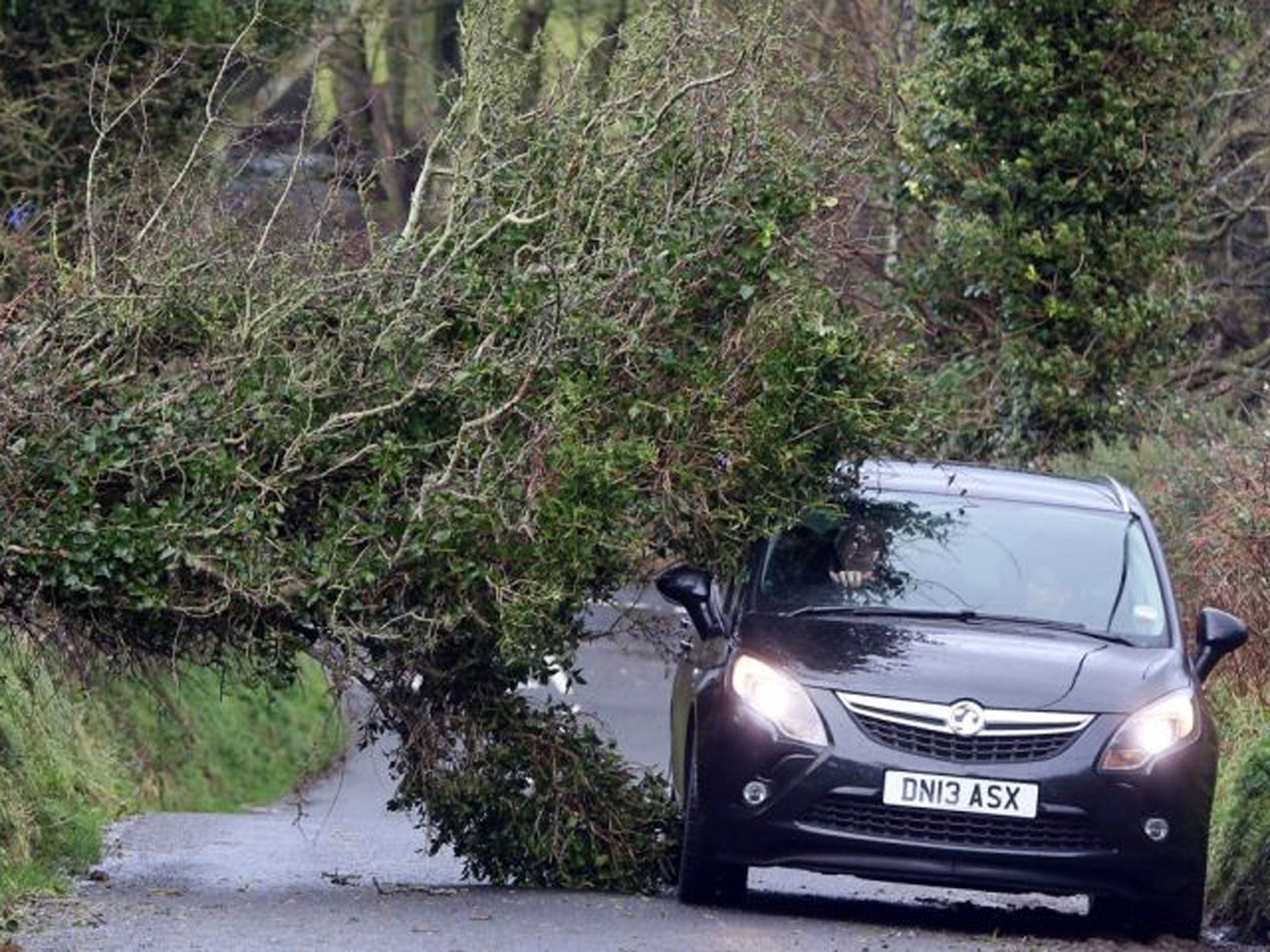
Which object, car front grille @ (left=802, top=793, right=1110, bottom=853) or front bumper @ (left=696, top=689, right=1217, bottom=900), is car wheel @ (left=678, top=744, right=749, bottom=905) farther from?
car front grille @ (left=802, top=793, right=1110, bottom=853)

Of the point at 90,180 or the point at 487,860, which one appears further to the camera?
the point at 487,860

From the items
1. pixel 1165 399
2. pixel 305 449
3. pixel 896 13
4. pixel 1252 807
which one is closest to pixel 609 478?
pixel 305 449

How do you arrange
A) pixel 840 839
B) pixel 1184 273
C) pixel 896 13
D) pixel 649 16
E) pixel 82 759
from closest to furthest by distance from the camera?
pixel 840 839
pixel 649 16
pixel 82 759
pixel 1184 273
pixel 896 13

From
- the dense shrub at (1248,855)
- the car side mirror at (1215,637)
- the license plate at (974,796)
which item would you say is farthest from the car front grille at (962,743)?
the dense shrub at (1248,855)

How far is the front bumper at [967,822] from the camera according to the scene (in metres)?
10.0

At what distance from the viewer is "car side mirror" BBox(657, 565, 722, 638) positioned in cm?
1079

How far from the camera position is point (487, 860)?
11242 millimetres

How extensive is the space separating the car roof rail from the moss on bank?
11.5 feet

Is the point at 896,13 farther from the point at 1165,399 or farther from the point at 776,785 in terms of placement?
the point at 776,785

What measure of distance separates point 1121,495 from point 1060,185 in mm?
8978

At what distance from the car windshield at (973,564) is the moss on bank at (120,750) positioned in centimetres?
207

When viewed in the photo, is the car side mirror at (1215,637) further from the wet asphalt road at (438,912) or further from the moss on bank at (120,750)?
the moss on bank at (120,750)

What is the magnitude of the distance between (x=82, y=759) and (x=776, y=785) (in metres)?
7.00

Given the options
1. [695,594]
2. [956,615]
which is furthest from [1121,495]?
[695,594]
